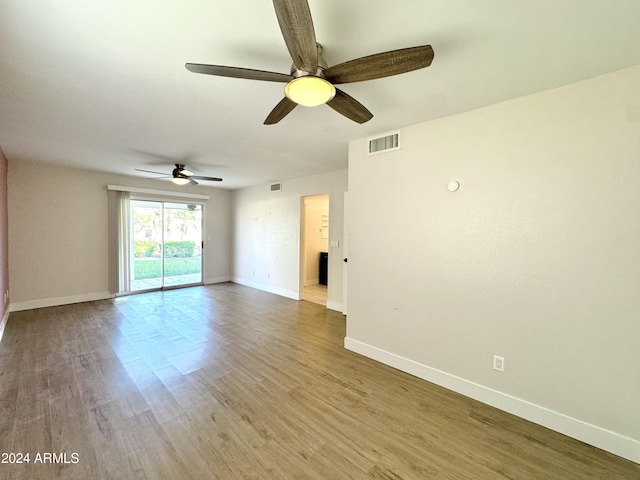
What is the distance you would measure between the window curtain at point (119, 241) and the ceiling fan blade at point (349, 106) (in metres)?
5.51

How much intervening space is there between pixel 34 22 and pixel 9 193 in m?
4.66

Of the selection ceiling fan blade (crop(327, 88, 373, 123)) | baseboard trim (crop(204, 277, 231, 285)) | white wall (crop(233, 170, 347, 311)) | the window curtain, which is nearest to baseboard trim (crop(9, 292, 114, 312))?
the window curtain

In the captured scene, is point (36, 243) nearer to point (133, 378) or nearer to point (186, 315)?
point (186, 315)

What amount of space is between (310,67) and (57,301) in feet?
20.4

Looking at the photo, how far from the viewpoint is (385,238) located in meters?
2.87

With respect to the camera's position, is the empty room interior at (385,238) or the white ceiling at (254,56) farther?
the empty room interior at (385,238)

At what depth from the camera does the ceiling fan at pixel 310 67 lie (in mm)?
1077

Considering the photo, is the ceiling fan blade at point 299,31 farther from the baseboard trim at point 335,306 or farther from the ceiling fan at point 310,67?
the baseboard trim at point 335,306

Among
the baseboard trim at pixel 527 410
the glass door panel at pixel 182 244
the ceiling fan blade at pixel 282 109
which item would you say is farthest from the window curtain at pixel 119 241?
the baseboard trim at pixel 527 410

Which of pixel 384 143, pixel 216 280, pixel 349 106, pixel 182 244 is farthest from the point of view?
pixel 216 280

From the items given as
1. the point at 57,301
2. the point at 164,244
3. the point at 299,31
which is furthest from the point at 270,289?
the point at 299,31

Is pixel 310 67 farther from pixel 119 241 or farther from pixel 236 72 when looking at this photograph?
pixel 119 241

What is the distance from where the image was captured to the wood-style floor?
159 centimetres

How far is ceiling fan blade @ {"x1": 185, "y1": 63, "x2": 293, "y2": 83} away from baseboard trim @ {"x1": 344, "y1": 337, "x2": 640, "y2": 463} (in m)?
2.76
